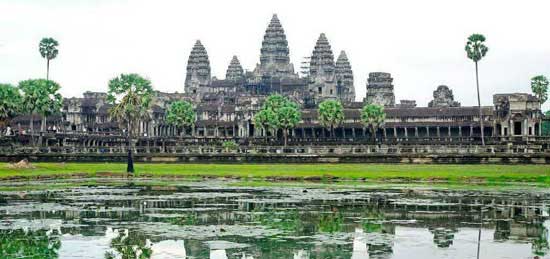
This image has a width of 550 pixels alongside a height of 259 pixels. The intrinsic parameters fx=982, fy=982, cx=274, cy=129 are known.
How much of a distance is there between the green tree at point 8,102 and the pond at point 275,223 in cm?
5237

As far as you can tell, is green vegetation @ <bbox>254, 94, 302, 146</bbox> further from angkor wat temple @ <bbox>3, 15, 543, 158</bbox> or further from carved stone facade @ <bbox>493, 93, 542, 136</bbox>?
carved stone facade @ <bbox>493, 93, 542, 136</bbox>

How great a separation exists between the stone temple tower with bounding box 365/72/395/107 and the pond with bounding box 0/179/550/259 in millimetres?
129962

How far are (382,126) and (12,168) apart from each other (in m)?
87.1

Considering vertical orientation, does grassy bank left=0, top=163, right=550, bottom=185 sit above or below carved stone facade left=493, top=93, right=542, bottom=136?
below

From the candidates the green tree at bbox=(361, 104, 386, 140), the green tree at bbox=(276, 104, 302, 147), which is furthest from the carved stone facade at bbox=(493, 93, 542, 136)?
the green tree at bbox=(276, 104, 302, 147)

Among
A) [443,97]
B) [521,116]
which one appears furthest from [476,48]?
[443,97]

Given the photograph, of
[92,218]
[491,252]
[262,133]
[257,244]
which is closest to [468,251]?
[491,252]

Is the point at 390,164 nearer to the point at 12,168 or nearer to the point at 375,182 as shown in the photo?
the point at 375,182

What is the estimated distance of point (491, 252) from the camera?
26.0 m

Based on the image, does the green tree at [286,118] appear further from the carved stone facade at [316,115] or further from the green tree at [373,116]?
the green tree at [373,116]

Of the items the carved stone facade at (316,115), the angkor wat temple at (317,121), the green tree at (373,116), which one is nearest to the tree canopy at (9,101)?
the angkor wat temple at (317,121)

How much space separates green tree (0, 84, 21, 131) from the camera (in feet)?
325

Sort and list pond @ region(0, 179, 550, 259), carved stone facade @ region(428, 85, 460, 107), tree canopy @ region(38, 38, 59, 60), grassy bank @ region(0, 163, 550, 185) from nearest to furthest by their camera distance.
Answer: pond @ region(0, 179, 550, 259)
grassy bank @ region(0, 163, 550, 185)
tree canopy @ region(38, 38, 59, 60)
carved stone facade @ region(428, 85, 460, 107)

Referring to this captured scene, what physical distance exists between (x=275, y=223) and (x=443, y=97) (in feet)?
526
